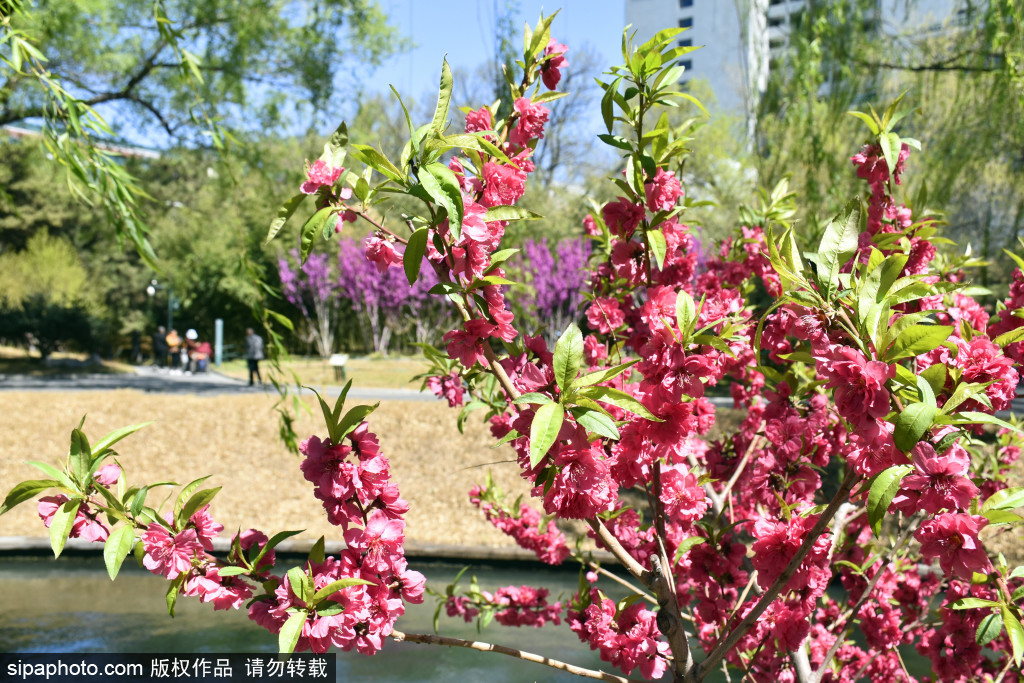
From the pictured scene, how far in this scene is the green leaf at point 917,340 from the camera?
0.96 m

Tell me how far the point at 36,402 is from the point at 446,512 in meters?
5.70

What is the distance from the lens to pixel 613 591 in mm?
5402

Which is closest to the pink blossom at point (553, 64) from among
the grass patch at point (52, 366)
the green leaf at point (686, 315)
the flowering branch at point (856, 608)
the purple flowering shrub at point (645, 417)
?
the purple flowering shrub at point (645, 417)

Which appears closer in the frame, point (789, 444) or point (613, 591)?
point (789, 444)

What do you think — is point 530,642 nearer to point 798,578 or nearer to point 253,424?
point 798,578

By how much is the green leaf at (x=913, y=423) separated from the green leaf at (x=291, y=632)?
2.75 ft

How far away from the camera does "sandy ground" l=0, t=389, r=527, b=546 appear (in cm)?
762

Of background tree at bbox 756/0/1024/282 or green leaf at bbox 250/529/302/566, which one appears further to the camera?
background tree at bbox 756/0/1024/282

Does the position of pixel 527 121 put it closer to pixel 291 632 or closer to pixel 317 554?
pixel 317 554

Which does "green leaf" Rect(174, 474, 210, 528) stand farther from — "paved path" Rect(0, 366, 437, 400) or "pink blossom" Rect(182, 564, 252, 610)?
"paved path" Rect(0, 366, 437, 400)

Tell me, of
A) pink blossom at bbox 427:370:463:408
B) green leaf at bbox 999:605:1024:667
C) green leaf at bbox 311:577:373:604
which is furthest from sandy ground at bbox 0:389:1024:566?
green leaf at bbox 999:605:1024:667

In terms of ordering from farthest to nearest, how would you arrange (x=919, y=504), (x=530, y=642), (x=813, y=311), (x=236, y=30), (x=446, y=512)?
(x=236, y=30)
(x=446, y=512)
(x=530, y=642)
(x=813, y=311)
(x=919, y=504)

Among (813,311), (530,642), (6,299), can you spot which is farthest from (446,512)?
(6,299)

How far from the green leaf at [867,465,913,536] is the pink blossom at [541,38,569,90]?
1.00 m
